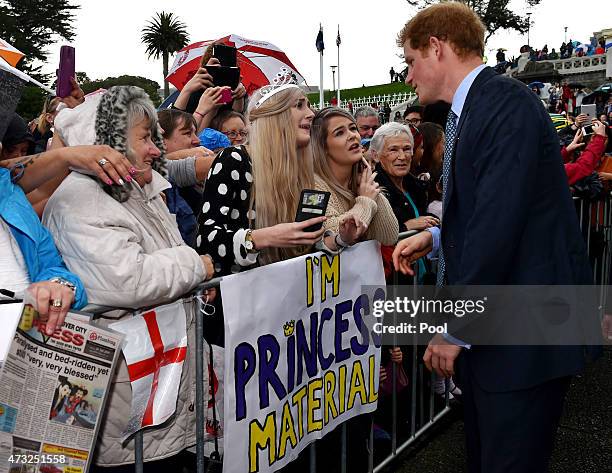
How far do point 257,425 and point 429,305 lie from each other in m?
1.59

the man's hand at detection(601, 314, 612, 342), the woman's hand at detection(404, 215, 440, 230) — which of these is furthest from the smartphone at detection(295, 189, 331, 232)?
the man's hand at detection(601, 314, 612, 342)

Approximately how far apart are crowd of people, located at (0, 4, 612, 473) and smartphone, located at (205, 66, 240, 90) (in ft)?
2.07

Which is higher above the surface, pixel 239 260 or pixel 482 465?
pixel 239 260

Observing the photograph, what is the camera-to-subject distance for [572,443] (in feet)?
13.0

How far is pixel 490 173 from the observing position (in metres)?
2.07

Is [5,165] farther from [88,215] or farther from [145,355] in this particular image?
[145,355]

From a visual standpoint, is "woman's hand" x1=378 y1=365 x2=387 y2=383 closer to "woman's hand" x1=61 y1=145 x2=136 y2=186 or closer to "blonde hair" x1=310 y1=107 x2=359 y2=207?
"blonde hair" x1=310 y1=107 x2=359 y2=207

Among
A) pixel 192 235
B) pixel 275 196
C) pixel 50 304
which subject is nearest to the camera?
pixel 50 304

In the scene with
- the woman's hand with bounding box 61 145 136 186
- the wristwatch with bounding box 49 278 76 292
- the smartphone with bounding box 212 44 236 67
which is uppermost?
the smartphone with bounding box 212 44 236 67

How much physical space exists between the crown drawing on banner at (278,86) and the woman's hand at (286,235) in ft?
2.32

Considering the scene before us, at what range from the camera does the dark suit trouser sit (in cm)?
215

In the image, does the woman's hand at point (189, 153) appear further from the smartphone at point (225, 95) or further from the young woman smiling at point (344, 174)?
the smartphone at point (225, 95)

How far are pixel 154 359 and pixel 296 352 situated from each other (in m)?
0.75

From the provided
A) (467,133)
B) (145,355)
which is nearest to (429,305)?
(467,133)
